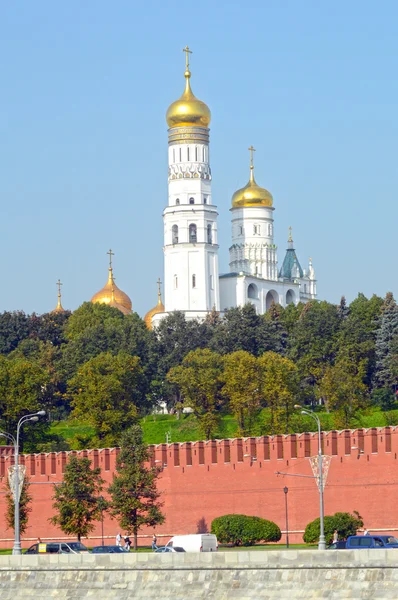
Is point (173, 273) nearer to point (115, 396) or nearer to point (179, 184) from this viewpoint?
point (179, 184)

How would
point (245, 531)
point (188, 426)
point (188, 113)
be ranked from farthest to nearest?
point (188, 113)
point (188, 426)
point (245, 531)

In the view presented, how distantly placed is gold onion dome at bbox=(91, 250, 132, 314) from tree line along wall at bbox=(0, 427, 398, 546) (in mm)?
57983

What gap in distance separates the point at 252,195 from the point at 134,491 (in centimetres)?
6552

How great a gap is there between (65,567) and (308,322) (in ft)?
171

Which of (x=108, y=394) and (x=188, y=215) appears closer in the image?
(x=108, y=394)

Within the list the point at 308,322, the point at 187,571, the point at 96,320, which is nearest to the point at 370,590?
the point at 187,571

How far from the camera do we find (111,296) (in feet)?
407

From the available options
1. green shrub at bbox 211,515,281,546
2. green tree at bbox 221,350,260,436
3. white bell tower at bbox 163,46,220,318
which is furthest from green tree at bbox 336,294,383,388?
green shrub at bbox 211,515,281,546

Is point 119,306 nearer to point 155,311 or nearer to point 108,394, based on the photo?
point 155,311

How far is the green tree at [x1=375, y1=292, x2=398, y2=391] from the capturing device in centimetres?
8938

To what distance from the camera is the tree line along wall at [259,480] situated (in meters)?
56.7

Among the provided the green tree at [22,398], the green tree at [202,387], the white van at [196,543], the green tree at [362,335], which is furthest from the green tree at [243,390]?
the white van at [196,543]

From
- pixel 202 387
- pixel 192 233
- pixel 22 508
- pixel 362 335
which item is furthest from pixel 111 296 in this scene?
pixel 22 508

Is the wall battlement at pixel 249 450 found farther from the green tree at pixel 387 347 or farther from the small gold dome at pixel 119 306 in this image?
the small gold dome at pixel 119 306
